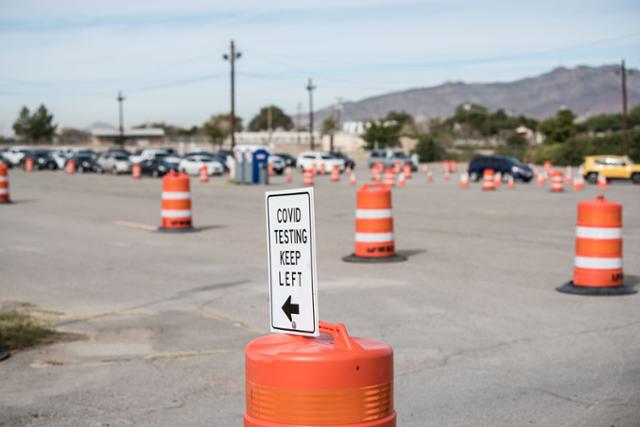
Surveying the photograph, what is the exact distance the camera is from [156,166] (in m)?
57.4

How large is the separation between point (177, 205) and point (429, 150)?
77.2m

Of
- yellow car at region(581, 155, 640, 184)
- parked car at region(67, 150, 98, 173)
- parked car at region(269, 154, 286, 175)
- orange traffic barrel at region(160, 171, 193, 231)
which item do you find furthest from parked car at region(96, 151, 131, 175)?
orange traffic barrel at region(160, 171, 193, 231)

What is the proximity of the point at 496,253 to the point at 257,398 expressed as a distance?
12.6 metres

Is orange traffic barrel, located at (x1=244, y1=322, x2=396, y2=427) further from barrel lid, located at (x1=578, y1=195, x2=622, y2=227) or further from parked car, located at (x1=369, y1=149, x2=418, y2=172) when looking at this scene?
parked car, located at (x1=369, y1=149, x2=418, y2=172)

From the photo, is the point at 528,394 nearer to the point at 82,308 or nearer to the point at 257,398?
the point at 257,398

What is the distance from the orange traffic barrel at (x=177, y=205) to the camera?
19.6 metres

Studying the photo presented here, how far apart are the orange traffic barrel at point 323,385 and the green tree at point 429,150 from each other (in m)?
92.2

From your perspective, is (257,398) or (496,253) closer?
(257,398)

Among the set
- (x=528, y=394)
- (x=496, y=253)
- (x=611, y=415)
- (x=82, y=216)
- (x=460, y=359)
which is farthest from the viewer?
(x=82, y=216)

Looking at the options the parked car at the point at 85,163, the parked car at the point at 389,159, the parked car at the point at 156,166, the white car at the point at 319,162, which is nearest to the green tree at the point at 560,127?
the parked car at the point at 389,159

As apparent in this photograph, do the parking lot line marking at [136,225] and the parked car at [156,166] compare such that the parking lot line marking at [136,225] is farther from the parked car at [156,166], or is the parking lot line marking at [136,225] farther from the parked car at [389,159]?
the parked car at [389,159]

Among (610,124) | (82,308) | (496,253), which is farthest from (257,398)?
(610,124)

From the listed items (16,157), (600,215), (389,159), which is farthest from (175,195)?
(16,157)

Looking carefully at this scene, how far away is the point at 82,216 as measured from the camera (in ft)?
80.9
